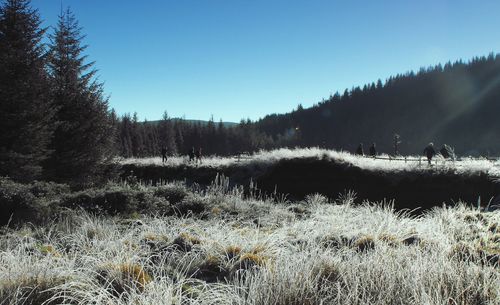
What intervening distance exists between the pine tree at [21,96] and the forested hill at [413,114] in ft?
343

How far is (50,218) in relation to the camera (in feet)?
26.9

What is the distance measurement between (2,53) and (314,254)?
14694 millimetres

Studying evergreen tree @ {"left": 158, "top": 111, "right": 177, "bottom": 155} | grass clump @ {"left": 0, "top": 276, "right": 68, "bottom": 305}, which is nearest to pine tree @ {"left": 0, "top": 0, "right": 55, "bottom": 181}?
grass clump @ {"left": 0, "top": 276, "right": 68, "bottom": 305}

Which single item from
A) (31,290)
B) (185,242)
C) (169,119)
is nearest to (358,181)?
(185,242)

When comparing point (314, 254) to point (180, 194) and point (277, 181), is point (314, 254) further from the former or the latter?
point (277, 181)

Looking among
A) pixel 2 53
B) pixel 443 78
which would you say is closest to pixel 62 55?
pixel 2 53

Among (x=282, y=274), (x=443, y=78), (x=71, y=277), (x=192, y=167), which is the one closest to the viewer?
(x=282, y=274)

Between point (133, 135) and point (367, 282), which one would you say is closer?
point (367, 282)

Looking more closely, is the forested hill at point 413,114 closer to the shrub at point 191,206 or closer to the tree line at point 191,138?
the tree line at point 191,138

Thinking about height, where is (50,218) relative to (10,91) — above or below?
below

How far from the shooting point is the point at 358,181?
19.2 metres

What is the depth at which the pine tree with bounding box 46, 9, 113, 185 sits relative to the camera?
17281 millimetres

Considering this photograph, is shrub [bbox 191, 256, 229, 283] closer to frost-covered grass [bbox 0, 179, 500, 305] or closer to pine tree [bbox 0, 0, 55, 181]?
frost-covered grass [bbox 0, 179, 500, 305]

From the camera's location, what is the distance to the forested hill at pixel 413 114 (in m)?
124
